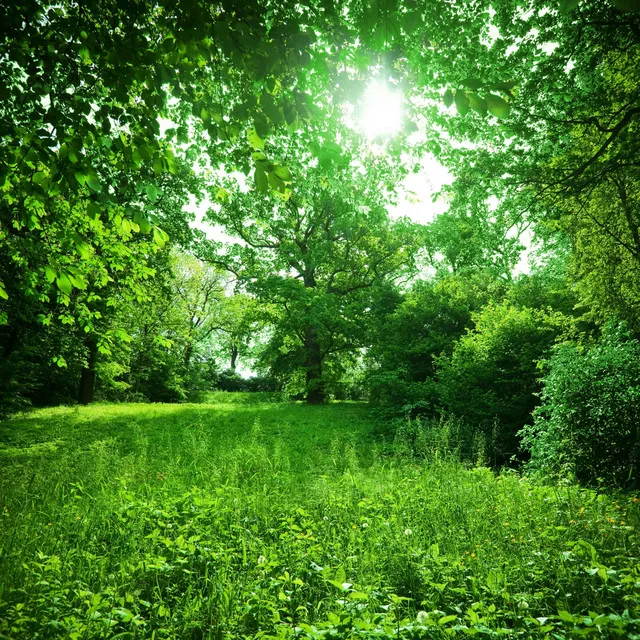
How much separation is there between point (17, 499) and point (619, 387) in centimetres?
932

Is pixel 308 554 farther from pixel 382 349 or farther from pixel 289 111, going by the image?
pixel 382 349

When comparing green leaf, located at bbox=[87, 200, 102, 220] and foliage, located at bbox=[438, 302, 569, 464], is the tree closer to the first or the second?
foliage, located at bbox=[438, 302, 569, 464]

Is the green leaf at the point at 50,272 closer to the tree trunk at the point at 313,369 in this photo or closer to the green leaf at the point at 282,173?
the green leaf at the point at 282,173

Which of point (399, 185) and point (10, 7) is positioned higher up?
point (399, 185)

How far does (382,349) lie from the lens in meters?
15.1

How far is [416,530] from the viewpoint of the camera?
416cm

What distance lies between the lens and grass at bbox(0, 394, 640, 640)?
267cm

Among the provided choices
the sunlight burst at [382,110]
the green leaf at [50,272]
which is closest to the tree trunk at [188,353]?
the green leaf at [50,272]

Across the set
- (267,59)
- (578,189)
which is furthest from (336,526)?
(578,189)

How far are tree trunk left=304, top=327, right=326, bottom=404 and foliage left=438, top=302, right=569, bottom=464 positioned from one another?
8739 millimetres

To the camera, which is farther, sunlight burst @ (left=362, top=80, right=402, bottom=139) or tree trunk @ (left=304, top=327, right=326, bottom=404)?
tree trunk @ (left=304, top=327, right=326, bottom=404)

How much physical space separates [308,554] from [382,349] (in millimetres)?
11784

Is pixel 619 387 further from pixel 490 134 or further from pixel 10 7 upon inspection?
pixel 10 7

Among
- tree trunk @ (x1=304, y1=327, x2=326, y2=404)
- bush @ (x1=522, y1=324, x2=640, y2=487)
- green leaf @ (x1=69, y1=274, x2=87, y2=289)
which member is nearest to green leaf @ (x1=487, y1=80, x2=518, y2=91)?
green leaf @ (x1=69, y1=274, x2=87, y2=289)
